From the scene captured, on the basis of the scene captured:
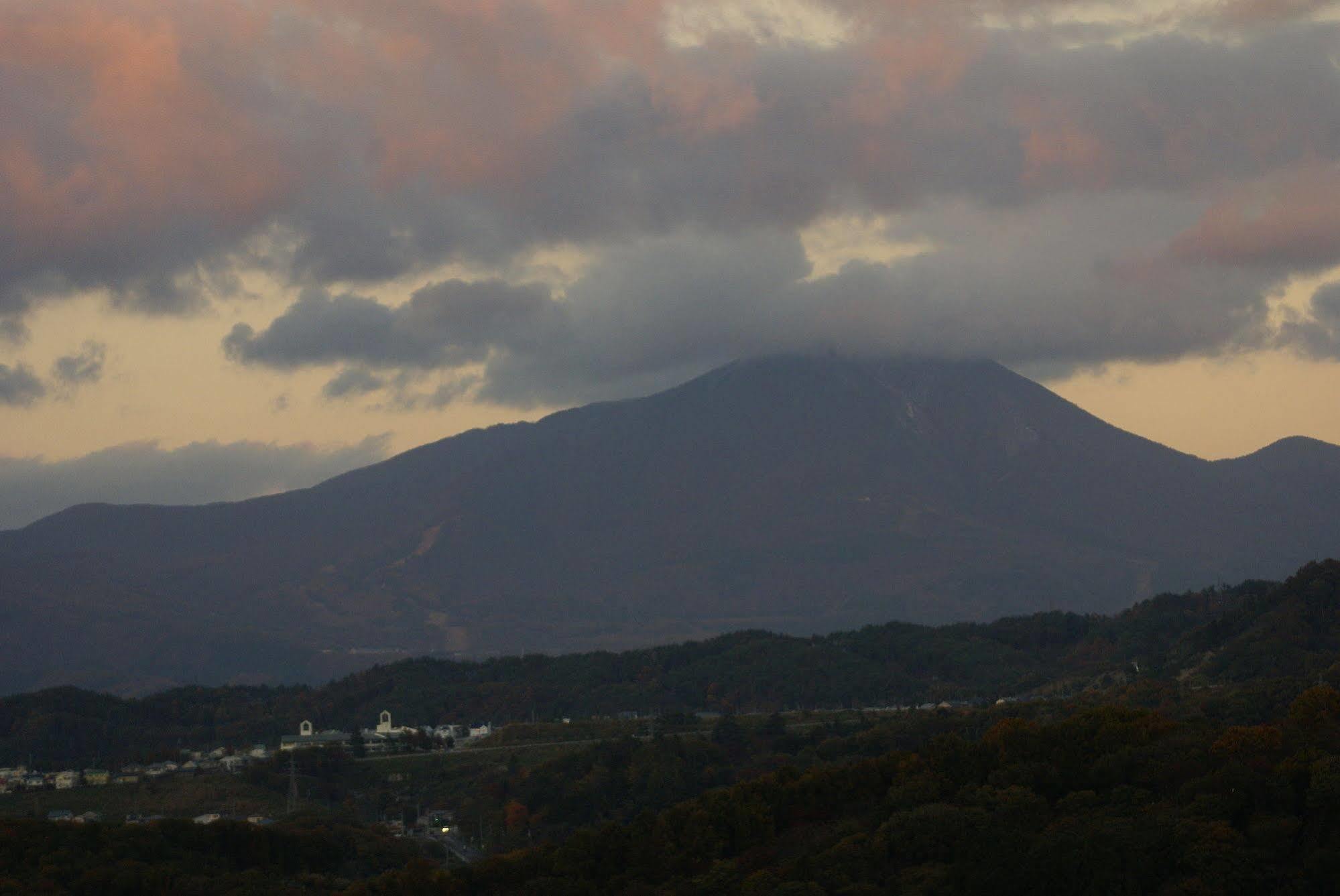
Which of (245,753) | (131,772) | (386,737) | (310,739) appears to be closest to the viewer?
(131,772)

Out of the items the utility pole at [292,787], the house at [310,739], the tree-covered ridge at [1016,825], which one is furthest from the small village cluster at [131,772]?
the tree-covered ridge at [1016,825]

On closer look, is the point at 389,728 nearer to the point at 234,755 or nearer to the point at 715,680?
the point at 234,755

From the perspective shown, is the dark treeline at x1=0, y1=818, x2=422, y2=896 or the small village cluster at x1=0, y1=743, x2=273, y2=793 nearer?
the dark treeline at x1=0, y1=818, x2=422, y2=896

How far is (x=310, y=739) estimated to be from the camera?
108062 mm

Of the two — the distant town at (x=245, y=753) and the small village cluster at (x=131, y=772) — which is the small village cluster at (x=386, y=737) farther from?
the small village cluster at (x=131, y=772)

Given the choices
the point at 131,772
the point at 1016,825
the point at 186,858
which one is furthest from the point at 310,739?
the point at 1016,825

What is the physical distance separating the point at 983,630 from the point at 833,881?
97982 mm

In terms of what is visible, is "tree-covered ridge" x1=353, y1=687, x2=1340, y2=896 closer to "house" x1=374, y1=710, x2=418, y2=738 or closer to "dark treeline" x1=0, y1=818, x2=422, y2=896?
"dark treeline" x1=0, y1=818, x2=422, y2=896

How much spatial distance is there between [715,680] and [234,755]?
39564 mm

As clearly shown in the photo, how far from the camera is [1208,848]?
131 ft

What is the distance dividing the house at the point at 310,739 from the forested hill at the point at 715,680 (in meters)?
2.47

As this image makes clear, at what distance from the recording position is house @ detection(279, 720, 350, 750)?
98.3 metres

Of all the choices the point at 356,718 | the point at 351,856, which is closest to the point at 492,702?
the point at 356,718

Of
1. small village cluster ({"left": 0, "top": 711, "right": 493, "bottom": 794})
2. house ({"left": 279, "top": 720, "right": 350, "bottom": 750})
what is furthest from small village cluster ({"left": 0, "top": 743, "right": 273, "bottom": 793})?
house ({"left": 279, "top": 720, "right": 350, "bottom": 750})
